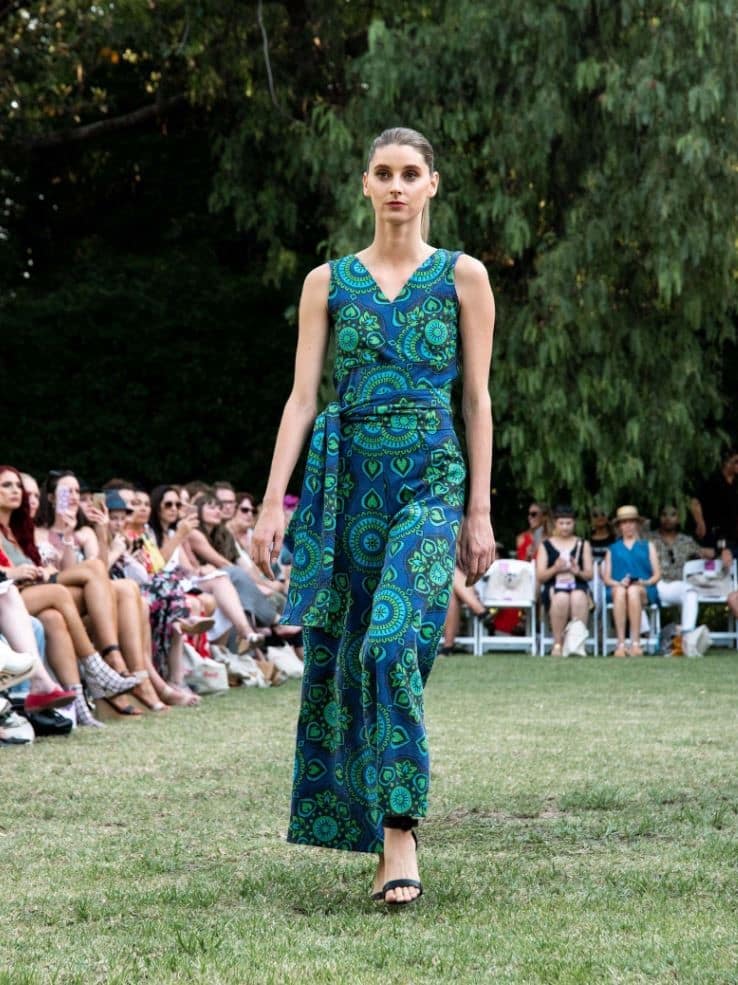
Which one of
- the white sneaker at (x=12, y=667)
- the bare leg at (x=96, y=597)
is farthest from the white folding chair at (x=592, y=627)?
the white sneaker at (x=12, y=667)

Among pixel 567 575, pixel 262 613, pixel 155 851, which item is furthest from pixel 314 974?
pixel 567 575

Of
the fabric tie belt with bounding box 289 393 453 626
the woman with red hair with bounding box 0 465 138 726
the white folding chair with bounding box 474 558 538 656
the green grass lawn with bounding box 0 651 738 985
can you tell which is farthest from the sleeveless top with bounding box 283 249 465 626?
the white folding chair with bounding box 474 558 538 656

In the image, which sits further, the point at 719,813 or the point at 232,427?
the point at 232,427

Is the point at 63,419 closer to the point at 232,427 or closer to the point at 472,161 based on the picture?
the point at 232,427

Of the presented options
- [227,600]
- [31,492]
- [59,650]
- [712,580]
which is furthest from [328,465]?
[712,580]

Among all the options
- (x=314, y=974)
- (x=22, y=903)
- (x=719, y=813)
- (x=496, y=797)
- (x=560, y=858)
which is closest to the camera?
(x=314, y=974)

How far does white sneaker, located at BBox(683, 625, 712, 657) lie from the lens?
15758mm

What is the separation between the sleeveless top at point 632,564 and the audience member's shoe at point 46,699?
898cm

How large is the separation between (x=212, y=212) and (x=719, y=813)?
14.8 meters

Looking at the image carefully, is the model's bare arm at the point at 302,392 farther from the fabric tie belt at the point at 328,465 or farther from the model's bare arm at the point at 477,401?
the model's bare arm at the point at 477,401

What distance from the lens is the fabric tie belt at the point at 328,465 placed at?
418 centimetres

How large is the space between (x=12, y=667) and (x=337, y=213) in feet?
34.0

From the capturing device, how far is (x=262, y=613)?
13.0m

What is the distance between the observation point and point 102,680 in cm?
916
